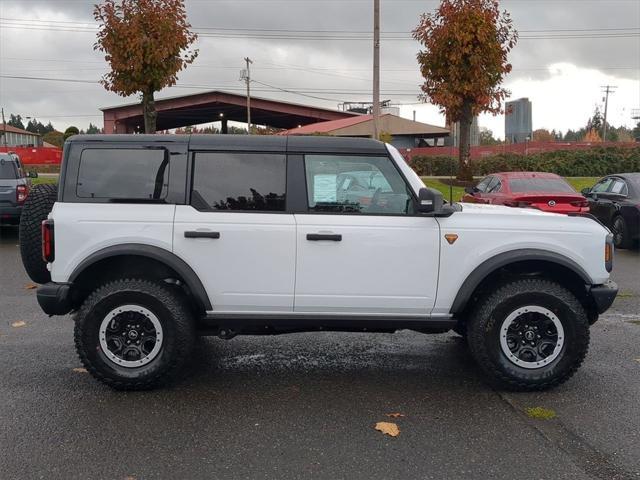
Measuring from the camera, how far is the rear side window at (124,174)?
4527 mm

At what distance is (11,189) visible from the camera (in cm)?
1263

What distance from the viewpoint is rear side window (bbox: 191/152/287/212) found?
178 inches

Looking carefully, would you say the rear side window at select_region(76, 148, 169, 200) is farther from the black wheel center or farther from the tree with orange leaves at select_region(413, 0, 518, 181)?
the tree with orange leaves at select_region(413, 0, 518, 181)

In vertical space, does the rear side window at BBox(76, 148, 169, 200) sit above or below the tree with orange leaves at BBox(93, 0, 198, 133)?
below

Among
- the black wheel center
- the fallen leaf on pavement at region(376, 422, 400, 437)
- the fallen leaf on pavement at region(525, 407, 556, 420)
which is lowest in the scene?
the fallen leaf on pavement at region(376, 422, 400, 437)

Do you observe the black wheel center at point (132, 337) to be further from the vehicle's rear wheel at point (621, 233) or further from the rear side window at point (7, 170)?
the vehicle's rear wheel at point (621, 233)

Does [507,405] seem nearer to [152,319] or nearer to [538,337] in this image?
[538,337]

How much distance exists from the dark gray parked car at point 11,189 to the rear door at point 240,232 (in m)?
9.55

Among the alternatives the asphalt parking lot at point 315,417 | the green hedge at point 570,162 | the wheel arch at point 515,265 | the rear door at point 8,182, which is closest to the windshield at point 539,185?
the asphalt parking lot at point 315,417

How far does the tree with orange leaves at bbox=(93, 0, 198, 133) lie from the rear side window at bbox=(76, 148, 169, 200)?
41.9ft

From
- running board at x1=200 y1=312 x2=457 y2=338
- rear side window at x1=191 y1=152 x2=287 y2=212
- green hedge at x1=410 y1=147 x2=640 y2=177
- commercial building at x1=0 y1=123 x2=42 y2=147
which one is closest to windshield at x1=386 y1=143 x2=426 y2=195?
rear side window at x1=191 y1=152 x2=287 y2=212

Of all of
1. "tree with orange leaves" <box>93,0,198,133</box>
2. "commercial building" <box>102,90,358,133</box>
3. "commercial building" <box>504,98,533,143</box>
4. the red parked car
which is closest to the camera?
the red parked car

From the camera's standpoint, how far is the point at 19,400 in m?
4.33

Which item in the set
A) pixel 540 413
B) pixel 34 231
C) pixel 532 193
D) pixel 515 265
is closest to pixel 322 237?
pixel 515 265
